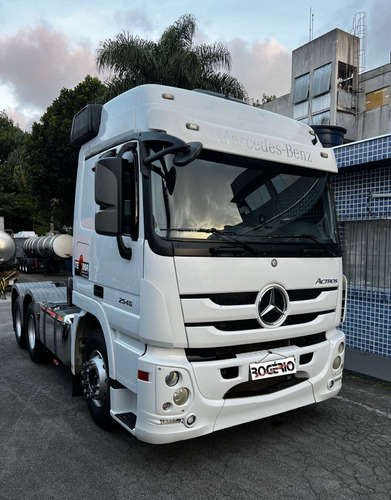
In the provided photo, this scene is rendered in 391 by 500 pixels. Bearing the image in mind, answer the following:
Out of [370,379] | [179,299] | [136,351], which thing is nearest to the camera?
[179,299]

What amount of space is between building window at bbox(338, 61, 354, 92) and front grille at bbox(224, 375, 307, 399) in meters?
25.0

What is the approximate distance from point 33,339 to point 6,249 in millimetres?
10866

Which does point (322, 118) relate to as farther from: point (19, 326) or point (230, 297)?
point (230, 297)

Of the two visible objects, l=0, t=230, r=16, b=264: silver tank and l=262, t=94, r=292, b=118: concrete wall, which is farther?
l=262, t=94, r=292, b=118: concrete wall

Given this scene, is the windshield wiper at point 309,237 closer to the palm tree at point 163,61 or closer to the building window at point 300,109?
the palm tree at point 163,61

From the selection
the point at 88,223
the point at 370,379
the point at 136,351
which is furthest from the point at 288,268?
the point at 370,379

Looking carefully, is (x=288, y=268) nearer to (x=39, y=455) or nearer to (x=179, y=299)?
(x=179, y=299)

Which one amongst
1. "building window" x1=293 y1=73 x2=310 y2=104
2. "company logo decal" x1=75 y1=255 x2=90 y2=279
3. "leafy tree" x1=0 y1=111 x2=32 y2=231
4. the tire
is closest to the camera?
"company logo decal" x1=75 y1=255 x2=90 y2=279

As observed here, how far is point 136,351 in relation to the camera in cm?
319

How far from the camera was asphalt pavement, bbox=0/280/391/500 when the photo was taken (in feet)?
9.80

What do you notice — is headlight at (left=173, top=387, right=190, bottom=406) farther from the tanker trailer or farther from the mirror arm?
the tanker trailer

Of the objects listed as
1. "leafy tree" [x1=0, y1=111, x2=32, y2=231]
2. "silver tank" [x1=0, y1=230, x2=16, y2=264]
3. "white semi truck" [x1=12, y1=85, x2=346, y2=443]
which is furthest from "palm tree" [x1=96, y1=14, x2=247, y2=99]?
"leafy tree" [x1=0, y1=111, x2=32, y2=231]

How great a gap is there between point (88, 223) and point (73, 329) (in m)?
1.17

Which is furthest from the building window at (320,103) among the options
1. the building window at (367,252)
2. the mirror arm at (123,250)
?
the mirror arm at (123,250)
